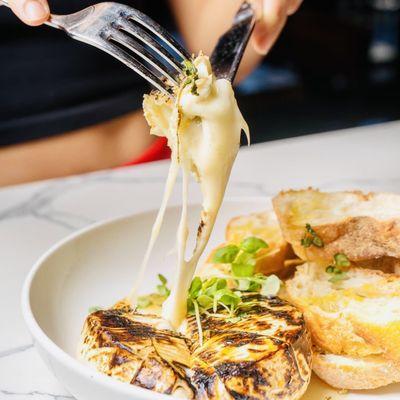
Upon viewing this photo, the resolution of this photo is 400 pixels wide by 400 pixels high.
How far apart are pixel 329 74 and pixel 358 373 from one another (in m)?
5.52

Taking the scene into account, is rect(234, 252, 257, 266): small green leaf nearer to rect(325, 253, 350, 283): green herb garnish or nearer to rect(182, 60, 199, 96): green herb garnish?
rect(325, 253, 350, 283): green herb garnish

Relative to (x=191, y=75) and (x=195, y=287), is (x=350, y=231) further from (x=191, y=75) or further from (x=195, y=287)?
(x=191, y=75)

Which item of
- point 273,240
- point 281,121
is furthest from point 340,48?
point 273,240

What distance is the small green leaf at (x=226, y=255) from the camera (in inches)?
48.5

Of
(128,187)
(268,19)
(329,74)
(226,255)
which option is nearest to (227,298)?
(226,255)

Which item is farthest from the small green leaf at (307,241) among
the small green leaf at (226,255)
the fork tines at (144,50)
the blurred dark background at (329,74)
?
the blurred dark background at (329,74)

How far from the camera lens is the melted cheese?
40.7 inches

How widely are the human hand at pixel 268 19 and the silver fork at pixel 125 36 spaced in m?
0.46

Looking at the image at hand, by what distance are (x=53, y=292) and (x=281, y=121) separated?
4552 millimetres

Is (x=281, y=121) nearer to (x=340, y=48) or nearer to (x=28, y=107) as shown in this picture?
(x=340, y=48)

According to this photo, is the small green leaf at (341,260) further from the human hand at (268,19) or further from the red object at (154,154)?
the red object at (154,154)

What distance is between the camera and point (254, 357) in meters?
0.91

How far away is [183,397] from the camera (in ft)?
2.89

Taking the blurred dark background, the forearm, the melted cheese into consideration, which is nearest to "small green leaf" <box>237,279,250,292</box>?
the melted cheese
